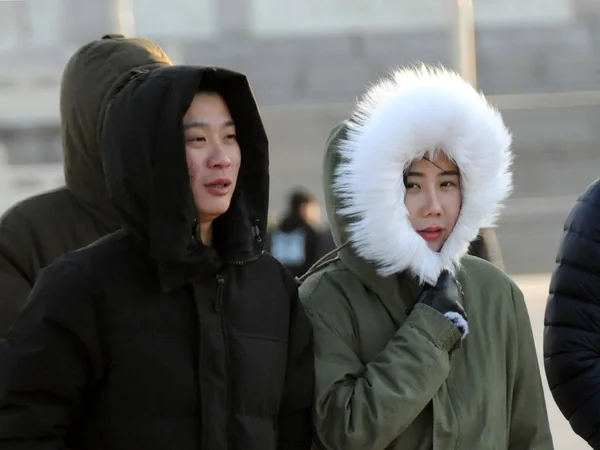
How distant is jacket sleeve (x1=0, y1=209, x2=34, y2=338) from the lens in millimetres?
2232

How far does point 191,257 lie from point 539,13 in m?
5.36

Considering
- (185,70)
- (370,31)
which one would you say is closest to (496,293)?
(185,70)

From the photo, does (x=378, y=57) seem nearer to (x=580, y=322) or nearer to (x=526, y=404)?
(x=580, y=322)

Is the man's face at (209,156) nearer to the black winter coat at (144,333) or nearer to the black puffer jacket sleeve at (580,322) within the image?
the black winter coat at (144,333)

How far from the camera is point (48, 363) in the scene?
1.73m

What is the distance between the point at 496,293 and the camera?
7.27ft

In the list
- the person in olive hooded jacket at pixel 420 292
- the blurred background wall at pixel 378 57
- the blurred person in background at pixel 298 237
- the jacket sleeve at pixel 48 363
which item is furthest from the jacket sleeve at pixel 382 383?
the blurred background wall at pixel 378 57

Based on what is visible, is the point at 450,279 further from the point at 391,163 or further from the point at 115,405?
the point at 115,405

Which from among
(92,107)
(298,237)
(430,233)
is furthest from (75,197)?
(298,237)

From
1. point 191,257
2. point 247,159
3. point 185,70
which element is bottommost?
point 191,257

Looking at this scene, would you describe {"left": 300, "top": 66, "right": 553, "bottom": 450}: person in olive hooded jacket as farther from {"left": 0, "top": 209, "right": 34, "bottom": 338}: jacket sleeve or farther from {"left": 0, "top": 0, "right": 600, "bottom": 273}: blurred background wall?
{"left": 0, "top": 0, "right": 600, "bottom": 273}: blurred background wall

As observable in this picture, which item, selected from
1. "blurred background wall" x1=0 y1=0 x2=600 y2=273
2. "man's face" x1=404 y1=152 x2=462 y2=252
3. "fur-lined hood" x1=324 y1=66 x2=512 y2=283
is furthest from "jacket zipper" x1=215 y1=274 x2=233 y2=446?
"blurred background wall" x1=0 y1=0 x2=600 y2=273

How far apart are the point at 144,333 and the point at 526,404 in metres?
0.81

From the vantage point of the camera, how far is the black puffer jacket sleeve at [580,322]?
2273mm
